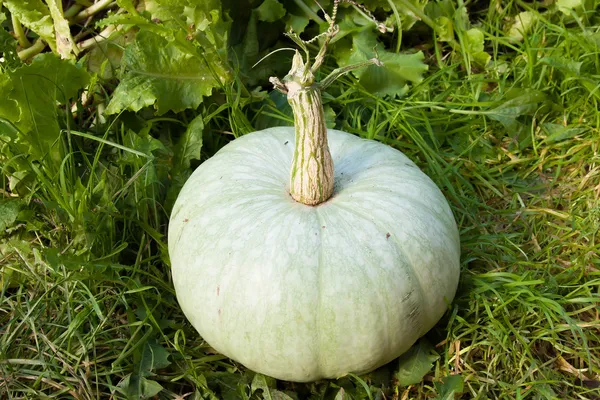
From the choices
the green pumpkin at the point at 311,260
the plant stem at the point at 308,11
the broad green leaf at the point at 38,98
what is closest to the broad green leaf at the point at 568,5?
the plant stem at the point at 308,11

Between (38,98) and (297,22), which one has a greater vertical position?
(38,98)

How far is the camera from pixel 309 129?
199cm

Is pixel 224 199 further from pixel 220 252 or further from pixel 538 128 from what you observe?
pixel 538 128

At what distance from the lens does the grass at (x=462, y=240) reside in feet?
7.30

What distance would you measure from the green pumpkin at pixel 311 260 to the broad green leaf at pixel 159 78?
28.5 inches

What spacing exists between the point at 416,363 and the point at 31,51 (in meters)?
2.39

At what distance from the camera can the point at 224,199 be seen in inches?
83.1

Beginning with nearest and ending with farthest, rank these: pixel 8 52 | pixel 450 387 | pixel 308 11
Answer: pixel 450 387, pixel 8 52, pixel 308 11

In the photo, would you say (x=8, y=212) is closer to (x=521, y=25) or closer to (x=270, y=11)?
(x=270, y=11)

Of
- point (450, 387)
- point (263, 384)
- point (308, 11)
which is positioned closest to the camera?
point (450, 387)

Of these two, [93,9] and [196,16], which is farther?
[93,9]

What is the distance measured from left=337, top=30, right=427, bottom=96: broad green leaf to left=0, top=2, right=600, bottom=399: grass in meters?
0.06

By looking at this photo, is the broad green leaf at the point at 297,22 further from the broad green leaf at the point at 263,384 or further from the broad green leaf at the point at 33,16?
the broad green leaf at the point at 263,384

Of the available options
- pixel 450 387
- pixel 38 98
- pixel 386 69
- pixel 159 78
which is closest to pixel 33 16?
pixel 38 98
